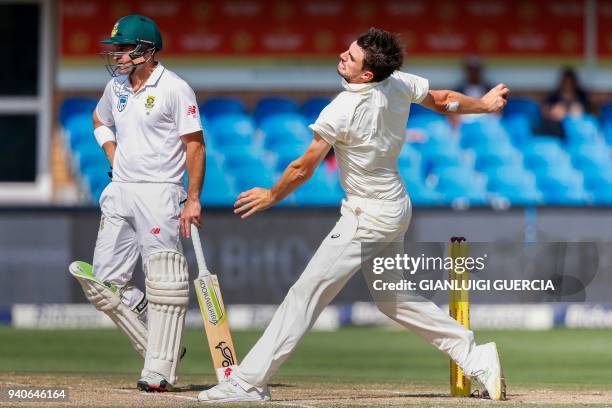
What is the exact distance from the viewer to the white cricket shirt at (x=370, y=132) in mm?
6484

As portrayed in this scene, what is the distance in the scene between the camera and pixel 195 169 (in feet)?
23.2

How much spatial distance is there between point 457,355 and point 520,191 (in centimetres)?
824

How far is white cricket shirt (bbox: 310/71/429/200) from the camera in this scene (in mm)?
6484

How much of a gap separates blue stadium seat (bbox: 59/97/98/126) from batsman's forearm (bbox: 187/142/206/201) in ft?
30.4

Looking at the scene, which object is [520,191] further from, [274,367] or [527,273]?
[274,367]

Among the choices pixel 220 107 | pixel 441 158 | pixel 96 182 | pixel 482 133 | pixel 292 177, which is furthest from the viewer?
pixel 220 107

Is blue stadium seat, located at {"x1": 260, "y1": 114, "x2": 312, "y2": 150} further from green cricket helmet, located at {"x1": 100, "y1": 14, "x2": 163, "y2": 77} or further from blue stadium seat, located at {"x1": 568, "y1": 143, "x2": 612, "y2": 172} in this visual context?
green cricket helmet, located at {"x1": 100, "y1": 14, "x2": 163, "y2": 77}

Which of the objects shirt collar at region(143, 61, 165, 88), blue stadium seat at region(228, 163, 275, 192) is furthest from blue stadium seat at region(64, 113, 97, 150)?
shirt collar at region(143, 61, 165, 88)

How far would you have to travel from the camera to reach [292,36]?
675 inches

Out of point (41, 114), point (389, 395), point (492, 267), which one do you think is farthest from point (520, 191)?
point (389, 395)

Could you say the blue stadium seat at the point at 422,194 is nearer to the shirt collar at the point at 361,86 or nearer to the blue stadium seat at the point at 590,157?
the blue stadium seat at the point at 590,157

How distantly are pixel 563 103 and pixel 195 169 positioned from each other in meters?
10.4

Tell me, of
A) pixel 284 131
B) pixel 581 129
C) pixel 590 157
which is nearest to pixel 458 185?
pixel 590 157

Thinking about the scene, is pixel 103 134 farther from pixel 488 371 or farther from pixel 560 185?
pixel 560 185
